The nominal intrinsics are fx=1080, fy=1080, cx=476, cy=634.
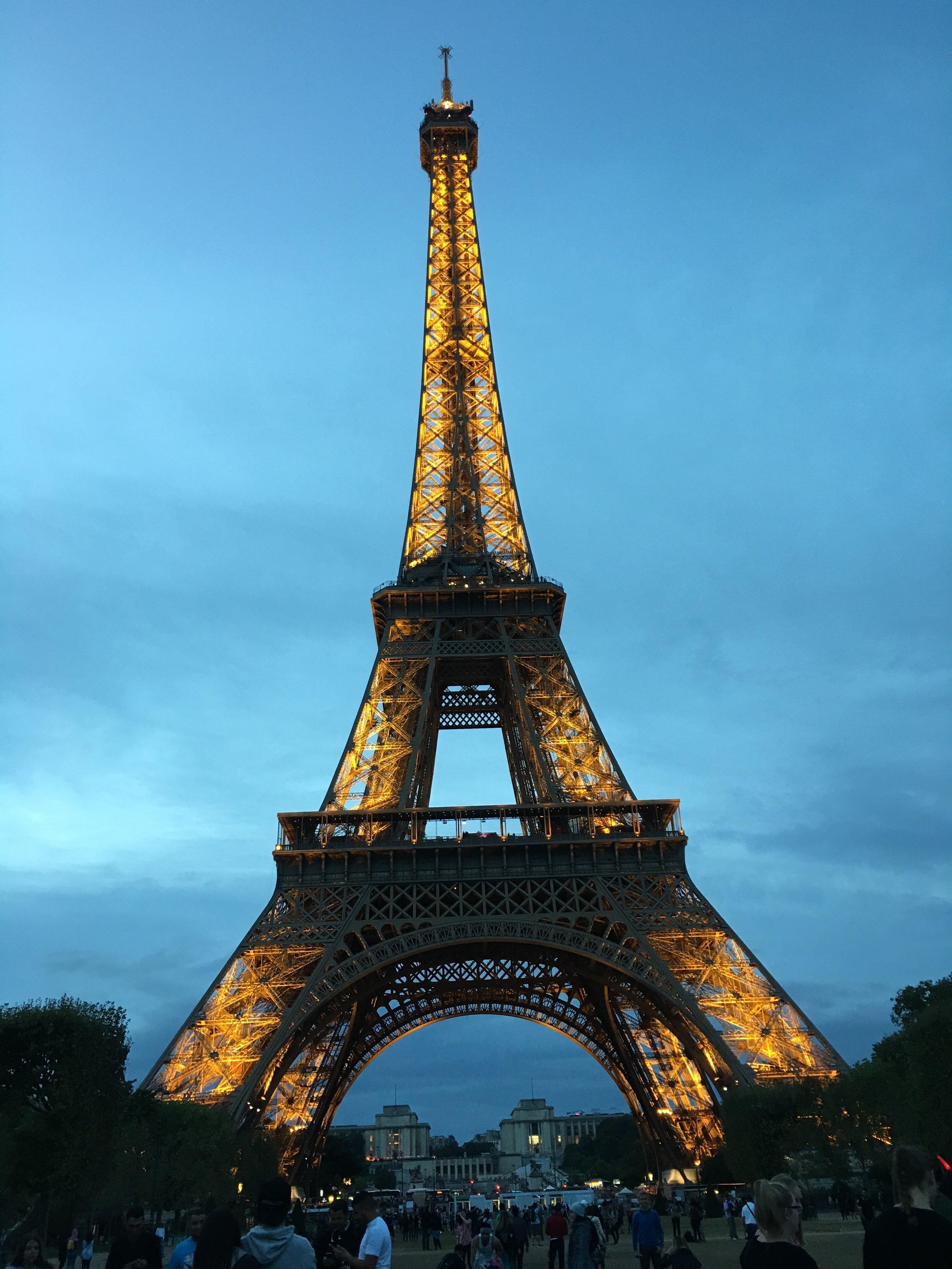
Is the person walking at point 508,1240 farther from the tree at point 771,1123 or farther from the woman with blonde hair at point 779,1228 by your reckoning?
the woman with blonde hair at point 779,1228

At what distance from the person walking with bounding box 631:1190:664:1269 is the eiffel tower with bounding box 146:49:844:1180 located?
63.7 feet

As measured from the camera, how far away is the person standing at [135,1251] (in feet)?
25.2

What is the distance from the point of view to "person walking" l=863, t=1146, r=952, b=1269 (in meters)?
4.81

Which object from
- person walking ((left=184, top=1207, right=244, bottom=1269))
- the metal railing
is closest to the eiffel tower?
the metal railing

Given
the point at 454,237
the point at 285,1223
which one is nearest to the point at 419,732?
the point at 454,237

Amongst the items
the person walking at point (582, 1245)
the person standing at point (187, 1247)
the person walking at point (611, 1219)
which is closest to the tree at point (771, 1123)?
the person walking at point (611, 1219)

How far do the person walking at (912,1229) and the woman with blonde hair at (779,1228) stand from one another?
12.1 inches

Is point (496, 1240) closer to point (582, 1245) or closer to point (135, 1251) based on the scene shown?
point (582, 1245)

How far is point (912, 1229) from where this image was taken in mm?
4848

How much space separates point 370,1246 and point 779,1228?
3383 mm

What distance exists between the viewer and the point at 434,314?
184 ft

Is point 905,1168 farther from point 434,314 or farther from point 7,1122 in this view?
point 434,314

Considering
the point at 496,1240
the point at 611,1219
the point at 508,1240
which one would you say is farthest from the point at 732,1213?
the point at 496,1240

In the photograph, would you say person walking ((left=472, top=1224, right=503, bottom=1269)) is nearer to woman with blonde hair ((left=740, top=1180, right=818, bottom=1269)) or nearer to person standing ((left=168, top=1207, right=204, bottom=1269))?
person standing ((left=168, top=1207, right=204, bottom=1269))
